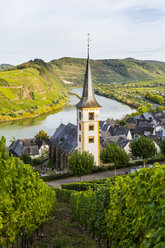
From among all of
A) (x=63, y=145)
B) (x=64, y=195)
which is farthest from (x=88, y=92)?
(x=64, y=195)

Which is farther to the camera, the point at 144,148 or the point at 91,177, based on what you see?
the point at 144,148

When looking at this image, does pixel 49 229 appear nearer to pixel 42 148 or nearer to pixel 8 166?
pixel 8 166

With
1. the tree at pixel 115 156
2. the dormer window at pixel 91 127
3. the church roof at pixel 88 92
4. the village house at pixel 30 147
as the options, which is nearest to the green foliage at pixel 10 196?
the tree at pixel 115 156

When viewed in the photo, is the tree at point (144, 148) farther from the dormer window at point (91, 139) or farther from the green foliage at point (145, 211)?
the green foliage at point (145, 211)

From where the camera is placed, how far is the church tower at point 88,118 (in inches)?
1202

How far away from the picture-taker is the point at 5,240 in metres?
5.18

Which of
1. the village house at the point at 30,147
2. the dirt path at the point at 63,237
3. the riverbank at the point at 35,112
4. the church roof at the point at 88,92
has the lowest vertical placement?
the dirt path at the point at 63,237

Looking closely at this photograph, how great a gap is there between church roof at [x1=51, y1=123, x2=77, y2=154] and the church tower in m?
1.67

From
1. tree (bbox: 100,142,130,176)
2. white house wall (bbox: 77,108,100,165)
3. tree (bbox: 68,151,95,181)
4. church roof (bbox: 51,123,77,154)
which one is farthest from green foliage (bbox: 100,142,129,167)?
church roof (bbox: 51,123,77,154)

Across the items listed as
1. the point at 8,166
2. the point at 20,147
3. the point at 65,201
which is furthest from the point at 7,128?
the point at 8,166

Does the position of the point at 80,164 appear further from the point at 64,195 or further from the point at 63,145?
the point at 63,145

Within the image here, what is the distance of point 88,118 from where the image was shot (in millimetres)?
30844

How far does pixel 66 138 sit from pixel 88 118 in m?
6.03

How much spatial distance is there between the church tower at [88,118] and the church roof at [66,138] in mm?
1668
